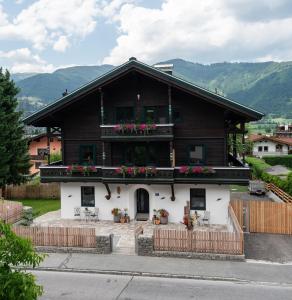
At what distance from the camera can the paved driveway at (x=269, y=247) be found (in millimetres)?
17344

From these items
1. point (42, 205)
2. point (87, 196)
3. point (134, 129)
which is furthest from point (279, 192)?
point (42, 205)

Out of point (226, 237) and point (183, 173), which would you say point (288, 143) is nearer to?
point (183, 173)

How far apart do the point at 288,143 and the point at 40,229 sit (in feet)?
236

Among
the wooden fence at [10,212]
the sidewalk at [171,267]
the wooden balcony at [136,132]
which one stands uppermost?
the wooden balcony at [136,132]

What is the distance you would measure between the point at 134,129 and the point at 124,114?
2225mm

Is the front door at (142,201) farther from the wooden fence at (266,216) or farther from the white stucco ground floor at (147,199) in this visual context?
the wooden fence at (266,216)

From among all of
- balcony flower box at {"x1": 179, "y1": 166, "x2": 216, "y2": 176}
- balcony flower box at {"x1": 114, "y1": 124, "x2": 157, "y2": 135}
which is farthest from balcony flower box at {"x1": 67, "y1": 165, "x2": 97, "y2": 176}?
balcony flower box at {"x1": 179, "y1": 166, "x2": 216, "y2": 176}

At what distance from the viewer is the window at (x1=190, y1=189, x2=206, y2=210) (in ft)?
76.3

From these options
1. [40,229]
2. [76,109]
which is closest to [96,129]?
[76,109]

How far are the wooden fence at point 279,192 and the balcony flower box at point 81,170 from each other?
47.9 ft

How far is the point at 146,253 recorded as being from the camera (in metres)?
17.5

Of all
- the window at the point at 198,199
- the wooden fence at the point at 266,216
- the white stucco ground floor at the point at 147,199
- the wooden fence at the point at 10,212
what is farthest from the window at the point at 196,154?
the wooden fence at the point at 10,212

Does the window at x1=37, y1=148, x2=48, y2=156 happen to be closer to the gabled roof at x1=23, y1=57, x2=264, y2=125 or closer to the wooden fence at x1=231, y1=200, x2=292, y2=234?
the gabled roof at x1=23, y1=57, x2=264, y2=125

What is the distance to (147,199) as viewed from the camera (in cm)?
2508
